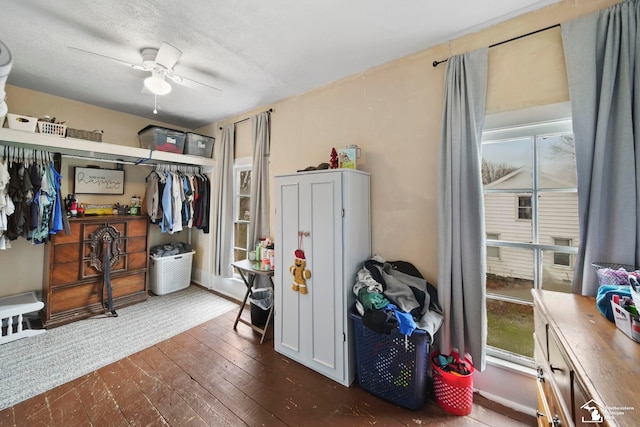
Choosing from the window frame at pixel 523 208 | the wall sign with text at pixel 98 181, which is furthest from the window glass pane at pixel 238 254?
the window frame at pixel 523 208

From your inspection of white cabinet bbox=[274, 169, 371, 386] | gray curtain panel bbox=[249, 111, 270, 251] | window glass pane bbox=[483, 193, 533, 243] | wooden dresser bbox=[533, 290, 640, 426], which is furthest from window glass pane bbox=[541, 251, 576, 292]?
gray curtain panel bbox=[249, 111, 270, 251]

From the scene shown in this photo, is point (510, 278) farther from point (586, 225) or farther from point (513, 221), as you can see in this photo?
point (586, 225)

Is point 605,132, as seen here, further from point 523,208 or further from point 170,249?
point 170,249

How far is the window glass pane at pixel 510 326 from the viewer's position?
1750 millimetres

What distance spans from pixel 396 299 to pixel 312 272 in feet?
2.27

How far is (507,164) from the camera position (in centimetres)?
182

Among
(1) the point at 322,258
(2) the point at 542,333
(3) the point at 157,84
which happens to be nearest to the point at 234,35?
(3) the point at 157,84

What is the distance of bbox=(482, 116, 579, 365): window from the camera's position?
64.1 inches

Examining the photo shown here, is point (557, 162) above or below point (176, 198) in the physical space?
above

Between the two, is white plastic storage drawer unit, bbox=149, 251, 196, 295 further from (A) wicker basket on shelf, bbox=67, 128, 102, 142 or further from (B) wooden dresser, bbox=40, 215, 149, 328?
(A) wicker basket on shelf, bbox=67, 128, 102, 142

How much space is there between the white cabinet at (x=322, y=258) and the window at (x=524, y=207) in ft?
3.59

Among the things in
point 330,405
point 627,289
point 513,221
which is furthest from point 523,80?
point 330,405

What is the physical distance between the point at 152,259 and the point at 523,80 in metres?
4.63

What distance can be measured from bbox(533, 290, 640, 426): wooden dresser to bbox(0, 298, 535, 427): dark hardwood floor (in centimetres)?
77
